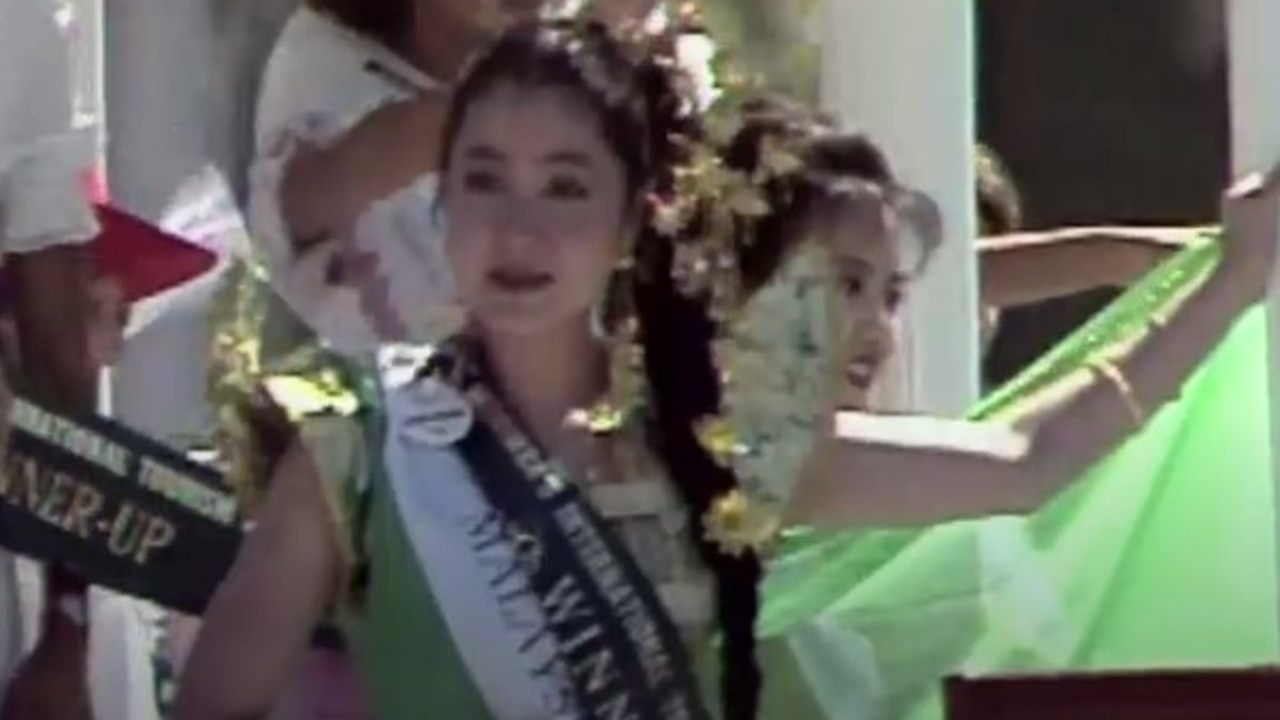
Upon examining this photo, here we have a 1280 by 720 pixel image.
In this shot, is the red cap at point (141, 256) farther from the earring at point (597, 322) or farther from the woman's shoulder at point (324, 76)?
the earring at point (597, 322)

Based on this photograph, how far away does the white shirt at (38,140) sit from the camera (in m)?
1.79

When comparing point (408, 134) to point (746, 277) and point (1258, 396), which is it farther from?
point (1258, 396)

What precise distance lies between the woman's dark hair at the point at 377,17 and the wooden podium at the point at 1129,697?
1.97 ft

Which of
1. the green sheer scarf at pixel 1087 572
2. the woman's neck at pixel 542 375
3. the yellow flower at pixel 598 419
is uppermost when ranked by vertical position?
the woman's neck at pixel 542 375

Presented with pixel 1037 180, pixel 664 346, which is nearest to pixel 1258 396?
pixel 664 346

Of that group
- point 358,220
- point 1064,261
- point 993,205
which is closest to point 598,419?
point 358,220

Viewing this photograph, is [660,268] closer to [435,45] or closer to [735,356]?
[735,356]

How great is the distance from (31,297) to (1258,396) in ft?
2.82

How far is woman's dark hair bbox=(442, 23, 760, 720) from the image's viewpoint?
1745 millimetres

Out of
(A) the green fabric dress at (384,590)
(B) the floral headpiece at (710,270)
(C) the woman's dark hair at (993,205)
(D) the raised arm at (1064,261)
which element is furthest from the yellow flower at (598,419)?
(C) the woman's dark hair at (993,205)

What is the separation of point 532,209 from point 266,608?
0.92 feet

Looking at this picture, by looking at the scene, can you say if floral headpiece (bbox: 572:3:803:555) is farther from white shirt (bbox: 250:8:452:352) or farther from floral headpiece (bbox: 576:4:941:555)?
white shirt (bbox: 250:8:452:352)

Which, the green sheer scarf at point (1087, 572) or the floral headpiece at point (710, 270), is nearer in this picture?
the floral headpiece at point (710, 270)

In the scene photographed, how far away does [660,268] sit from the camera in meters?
1.78
